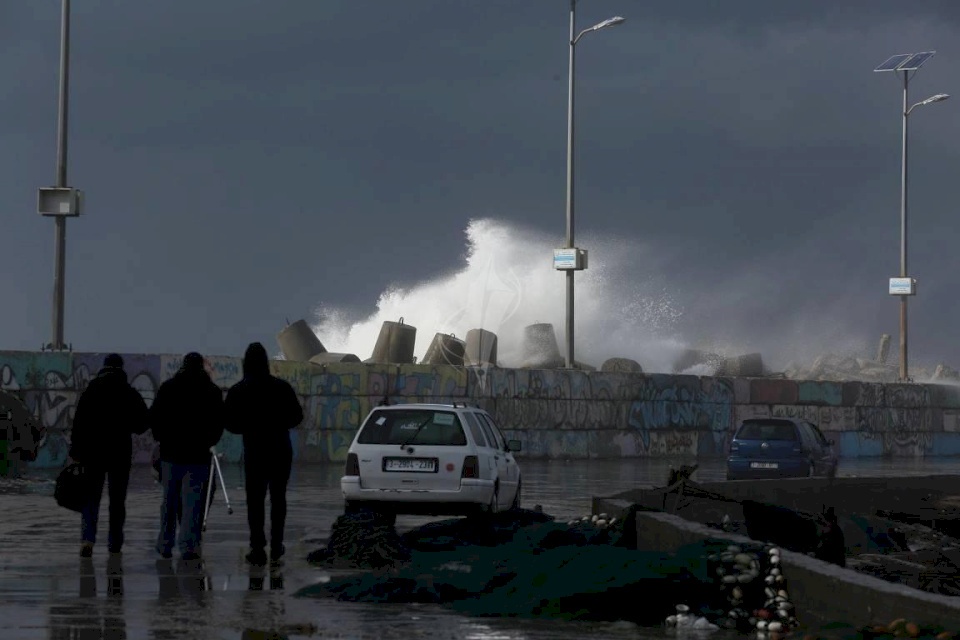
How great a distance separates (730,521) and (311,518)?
5200mm

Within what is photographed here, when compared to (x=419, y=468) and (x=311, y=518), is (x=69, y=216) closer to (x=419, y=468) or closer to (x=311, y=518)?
(x=311, y=518)

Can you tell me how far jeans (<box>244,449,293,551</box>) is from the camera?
574 inches

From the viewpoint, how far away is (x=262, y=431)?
14.8 meters

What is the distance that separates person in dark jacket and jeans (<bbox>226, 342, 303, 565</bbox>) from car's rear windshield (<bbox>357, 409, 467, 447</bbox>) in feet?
11.9

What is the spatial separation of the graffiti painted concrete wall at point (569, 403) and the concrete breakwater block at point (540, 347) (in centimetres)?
1317

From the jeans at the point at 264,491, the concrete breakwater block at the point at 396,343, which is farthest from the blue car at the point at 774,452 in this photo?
the jeans at the point at 264,491

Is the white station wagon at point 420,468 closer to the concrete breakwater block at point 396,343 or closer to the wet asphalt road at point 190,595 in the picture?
the wet asphalt road at point 190,595

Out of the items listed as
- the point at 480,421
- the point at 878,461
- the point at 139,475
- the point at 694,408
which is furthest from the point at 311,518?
the point at 878,461

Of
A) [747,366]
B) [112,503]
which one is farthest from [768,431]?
[747,366]

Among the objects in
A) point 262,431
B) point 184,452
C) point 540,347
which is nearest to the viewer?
point 184,452

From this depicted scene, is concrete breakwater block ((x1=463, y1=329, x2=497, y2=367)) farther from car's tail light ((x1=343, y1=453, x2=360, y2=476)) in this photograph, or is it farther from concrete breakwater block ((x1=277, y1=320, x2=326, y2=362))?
car's tail light ((x1=343, y1=453, x2=360, y2=476))

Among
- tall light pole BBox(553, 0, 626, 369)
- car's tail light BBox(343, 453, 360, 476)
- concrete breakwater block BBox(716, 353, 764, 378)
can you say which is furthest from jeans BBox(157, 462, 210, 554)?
concrete breakwater block BBox(716, 353, 764, 378)

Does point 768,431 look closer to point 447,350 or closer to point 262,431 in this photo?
point 447,350

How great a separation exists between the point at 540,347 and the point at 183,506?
50.1 meters
